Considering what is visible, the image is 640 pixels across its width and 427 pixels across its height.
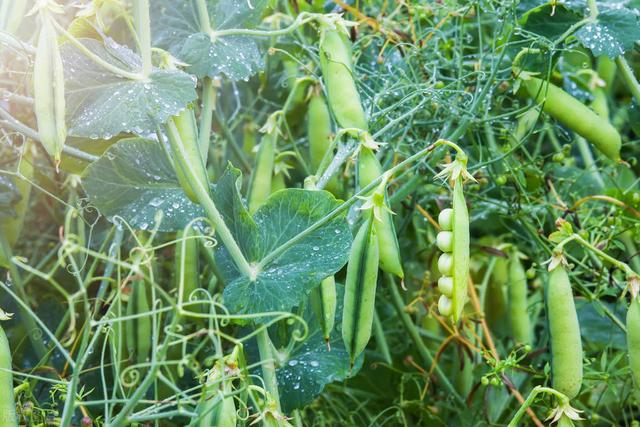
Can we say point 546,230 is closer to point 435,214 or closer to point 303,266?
point 435,214

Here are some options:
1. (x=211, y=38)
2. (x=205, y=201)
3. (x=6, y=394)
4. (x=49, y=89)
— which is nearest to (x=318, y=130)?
(x=211, y=38)

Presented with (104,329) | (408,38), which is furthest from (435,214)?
(104,329)

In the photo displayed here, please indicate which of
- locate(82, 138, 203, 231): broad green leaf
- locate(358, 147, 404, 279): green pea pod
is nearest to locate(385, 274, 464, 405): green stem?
locate(358, 147, 404, 279): green pea pod

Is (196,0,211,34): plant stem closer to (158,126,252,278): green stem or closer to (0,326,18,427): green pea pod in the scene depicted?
(158,126,252,278): green stem

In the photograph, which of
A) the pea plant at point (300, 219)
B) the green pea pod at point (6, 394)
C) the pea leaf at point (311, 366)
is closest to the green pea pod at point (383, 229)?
the pea plant at point (300, 219)

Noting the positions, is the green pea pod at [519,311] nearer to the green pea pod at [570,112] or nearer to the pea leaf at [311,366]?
the green pea pod at [570,112]
